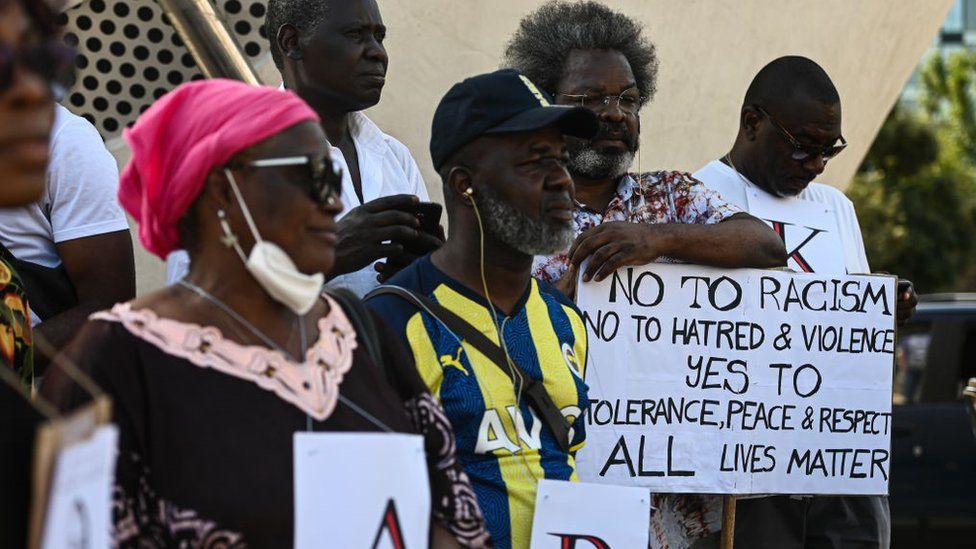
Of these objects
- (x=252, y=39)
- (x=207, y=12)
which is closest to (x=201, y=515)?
(x=207, y=12)

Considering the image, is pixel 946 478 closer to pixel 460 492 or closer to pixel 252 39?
pixel 252 39

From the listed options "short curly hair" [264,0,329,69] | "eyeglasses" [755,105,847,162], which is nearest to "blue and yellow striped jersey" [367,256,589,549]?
"short curly hair" [264,0,329,69]

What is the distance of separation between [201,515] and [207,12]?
142 inches

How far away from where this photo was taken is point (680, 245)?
4602 millimetres

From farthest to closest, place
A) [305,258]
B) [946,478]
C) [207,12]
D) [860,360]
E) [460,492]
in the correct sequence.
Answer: [946,478] → [207,12] → [860,360] → [460,492] → [305,258]

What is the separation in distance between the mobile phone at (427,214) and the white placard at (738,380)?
A: 563 millimetres

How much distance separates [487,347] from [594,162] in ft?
3.74

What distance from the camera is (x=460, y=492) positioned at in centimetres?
317

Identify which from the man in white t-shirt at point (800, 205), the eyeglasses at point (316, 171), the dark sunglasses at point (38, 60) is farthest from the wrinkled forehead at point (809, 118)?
the dark sunglasses at point (38, 60)

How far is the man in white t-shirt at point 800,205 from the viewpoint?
509cm

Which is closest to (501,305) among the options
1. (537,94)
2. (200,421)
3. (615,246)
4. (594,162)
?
(537,94)

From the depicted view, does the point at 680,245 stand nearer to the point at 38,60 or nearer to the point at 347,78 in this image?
the point at 347,78

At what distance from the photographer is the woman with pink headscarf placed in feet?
8.82

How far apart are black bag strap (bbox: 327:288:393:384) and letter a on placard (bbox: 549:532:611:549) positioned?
804mm
